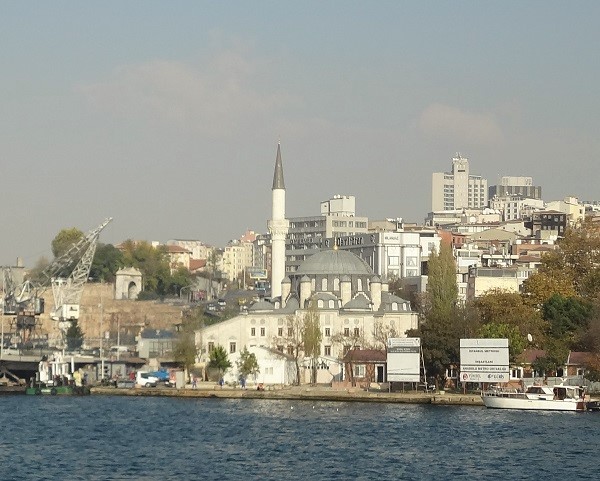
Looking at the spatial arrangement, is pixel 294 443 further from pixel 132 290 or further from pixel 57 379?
pixel 132 290

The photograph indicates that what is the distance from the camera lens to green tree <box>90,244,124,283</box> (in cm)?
13932

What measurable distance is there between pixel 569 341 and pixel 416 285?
126 feet

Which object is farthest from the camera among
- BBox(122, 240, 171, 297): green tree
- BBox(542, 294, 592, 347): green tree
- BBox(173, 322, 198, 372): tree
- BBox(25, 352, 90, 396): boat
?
BBox(122, 240, 171, 297): green tree

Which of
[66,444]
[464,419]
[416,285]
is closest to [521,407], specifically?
[464,419]

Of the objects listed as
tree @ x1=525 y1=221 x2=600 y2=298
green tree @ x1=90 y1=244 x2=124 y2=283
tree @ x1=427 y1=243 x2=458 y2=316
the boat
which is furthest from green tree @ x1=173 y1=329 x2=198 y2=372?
green tree @ x1=90 y1=244 x2=124 y2=283

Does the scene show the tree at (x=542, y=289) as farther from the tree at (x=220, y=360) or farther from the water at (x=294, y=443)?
the water at (x=294, y=443)

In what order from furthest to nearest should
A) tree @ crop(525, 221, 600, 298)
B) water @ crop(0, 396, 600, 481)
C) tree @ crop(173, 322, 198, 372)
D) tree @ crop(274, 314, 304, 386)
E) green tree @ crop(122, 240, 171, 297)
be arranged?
1. green tree @ crop(122, 240, 171, 297)
2. tree @ crop(525, 221, 600, 298)
3. tree @ crop(173, 322, 198, 372)
4. tree @ crop(274, 314, 304, 386)
5. water @ crop(0, 396, 600, 481)

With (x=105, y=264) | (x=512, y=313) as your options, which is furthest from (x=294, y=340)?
(x=105, y=264)

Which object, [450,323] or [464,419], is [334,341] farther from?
[464,419]

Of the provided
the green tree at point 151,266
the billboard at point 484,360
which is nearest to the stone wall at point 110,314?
the green tree at point 151,266

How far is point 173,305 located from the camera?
429 feet

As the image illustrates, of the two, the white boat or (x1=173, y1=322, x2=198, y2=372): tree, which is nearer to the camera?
the white boat

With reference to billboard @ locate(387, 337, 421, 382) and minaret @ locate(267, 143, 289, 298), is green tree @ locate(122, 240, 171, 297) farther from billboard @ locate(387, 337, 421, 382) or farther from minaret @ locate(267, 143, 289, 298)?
billboard @ locate(387, 337, 421, 382)

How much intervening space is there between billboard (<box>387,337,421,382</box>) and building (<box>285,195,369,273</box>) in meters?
78.3
